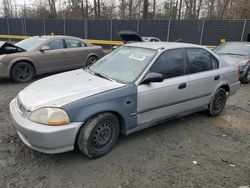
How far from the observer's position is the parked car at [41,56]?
6812 mm

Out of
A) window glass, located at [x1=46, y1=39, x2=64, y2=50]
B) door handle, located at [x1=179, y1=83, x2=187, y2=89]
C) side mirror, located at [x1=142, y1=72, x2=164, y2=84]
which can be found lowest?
door handle, located at [x1=179, y1=83, x2=187, y2=89]

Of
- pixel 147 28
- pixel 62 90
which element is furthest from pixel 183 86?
pixel 147 28

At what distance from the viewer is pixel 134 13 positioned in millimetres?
27109

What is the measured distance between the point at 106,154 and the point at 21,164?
3.71ft

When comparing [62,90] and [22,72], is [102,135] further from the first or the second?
[22,72]

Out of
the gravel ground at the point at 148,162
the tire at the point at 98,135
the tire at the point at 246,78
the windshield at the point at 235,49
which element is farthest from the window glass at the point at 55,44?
the tire at the point at 246,78

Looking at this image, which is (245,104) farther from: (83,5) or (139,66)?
(83,5)

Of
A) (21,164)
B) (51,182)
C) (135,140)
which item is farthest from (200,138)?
(21,164)

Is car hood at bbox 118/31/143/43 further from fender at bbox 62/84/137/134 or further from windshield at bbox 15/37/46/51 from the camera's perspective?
fender at bbox 62/84/137/134

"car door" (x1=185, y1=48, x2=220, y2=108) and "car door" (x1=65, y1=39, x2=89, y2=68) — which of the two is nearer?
"car door" (x1=185, y1=48, x2=220, y2=108)

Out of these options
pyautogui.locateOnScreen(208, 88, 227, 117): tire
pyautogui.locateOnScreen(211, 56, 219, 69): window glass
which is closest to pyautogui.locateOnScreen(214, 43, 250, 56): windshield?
pyautogui.locateOnScreen(208, 88, 227, 117): tire

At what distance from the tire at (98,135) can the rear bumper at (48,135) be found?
0.48ft

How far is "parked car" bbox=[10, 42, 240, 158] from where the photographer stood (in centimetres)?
281

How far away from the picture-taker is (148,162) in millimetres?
3162
